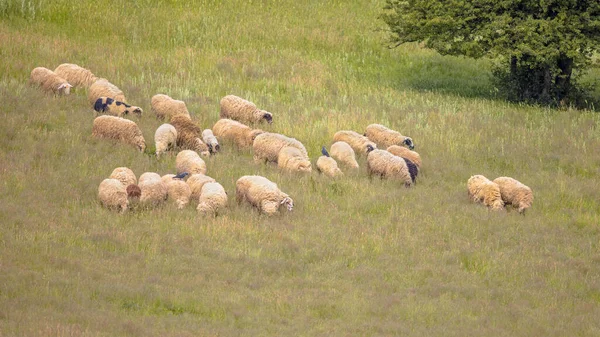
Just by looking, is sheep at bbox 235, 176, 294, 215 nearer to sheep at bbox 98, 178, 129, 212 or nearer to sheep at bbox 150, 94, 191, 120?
sheep at bbox 98, 178, 129, 212

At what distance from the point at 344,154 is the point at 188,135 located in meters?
3.34

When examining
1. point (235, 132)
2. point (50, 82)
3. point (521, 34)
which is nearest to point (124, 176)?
point (235, 132)

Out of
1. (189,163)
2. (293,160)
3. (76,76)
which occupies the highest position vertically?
(293,160)

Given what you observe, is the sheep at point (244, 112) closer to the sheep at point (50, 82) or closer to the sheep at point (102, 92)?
the sheep at point (102, 92)

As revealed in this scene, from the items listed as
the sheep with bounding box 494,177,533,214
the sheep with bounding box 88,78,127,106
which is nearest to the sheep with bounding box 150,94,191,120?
the sheep with bounding box 88,78,127,106

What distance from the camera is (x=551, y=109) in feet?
80.7

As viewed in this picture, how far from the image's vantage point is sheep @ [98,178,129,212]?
13617 millimetres

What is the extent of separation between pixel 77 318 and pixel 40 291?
0.96 m

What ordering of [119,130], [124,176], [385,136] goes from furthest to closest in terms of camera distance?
[385,136] → [119,130] → [124,176]

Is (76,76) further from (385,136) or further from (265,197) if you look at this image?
(265,197)

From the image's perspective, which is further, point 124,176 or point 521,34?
point 521,34

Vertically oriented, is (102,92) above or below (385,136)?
below

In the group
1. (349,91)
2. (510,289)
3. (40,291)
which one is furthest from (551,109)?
(40,291)

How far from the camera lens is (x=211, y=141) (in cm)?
1780
